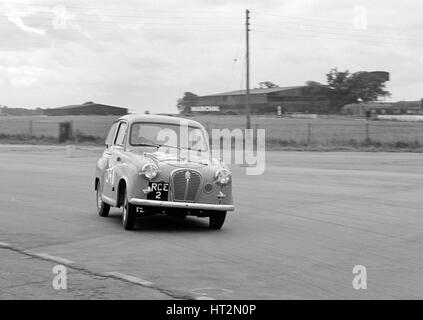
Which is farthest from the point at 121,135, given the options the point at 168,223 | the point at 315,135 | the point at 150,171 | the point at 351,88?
the point at 351,88

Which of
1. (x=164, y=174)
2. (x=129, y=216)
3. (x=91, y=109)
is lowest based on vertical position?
(x=129, y=216)

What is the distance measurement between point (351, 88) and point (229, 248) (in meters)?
121

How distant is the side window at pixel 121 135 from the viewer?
517 inches

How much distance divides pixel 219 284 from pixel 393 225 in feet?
19.7

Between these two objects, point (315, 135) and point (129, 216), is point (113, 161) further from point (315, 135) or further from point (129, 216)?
point (315, 135)

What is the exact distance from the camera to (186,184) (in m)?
11.4

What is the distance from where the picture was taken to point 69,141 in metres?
54.1

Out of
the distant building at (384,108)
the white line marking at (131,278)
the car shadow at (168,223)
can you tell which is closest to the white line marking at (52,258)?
the white line marking at (131,278)

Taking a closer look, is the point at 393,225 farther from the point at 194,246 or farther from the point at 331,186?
the point at 331,186

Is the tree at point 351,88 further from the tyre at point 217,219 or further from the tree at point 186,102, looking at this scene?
the tyre at point 217,219

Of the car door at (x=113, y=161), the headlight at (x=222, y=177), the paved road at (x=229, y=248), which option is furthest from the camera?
the car door at (x=113, y=161)

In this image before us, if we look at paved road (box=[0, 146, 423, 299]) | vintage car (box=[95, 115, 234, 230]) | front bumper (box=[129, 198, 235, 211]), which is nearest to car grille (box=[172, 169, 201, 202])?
vintage car (box=[95, 115, 234, 230])
